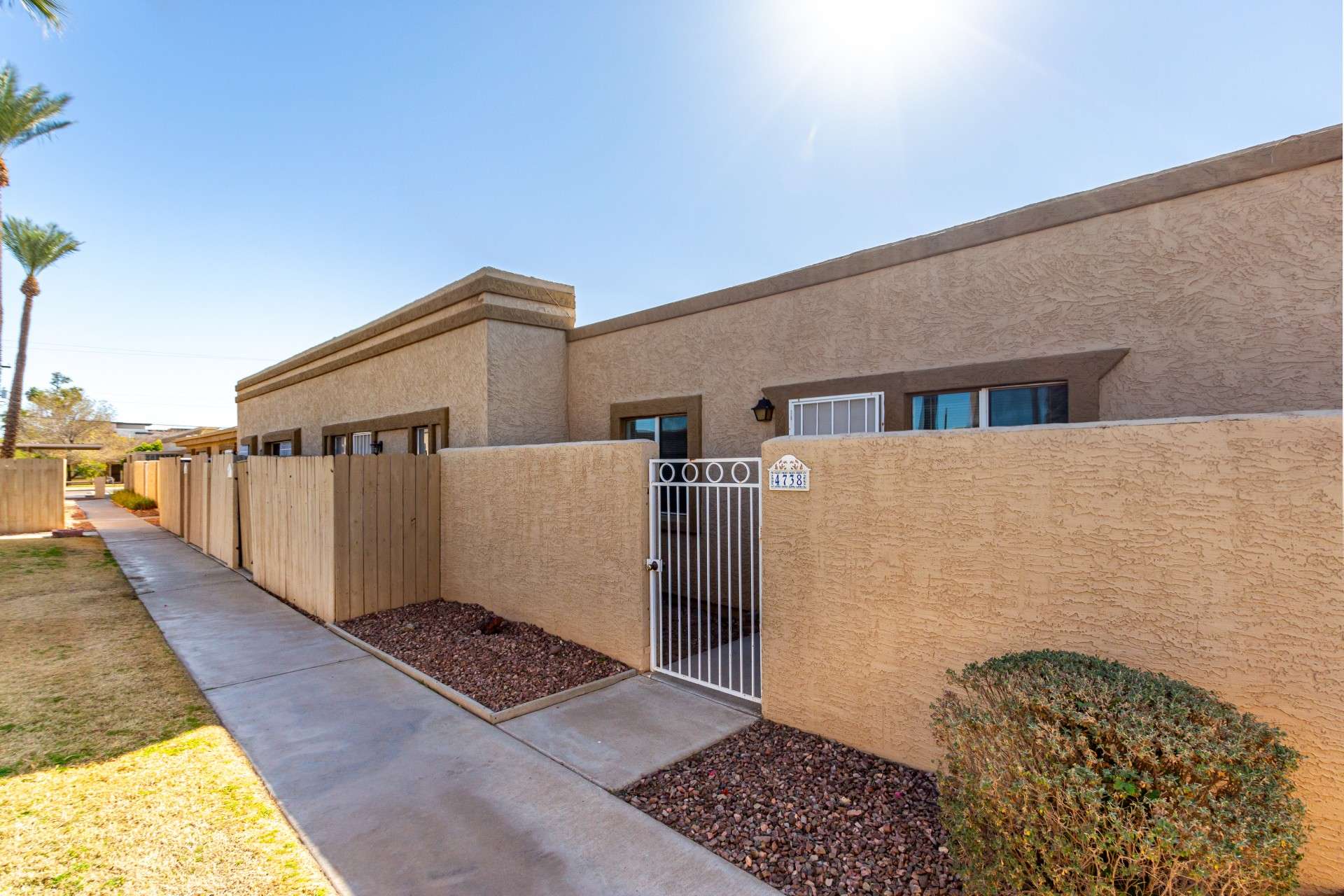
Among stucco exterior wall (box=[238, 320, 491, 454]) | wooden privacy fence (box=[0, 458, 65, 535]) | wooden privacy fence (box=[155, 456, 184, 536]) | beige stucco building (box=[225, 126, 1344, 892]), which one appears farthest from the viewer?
wooden privacy fence (box=[155, 456, 184, 536])

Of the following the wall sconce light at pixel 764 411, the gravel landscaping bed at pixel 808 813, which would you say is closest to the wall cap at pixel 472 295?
the wall sconce light at pixel 764 411

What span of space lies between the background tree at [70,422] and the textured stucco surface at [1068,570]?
174 feet

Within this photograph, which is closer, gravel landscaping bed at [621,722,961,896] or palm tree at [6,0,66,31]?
gravel landscaping bed at [621,722,961,896]

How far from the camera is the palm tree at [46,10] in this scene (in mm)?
11141

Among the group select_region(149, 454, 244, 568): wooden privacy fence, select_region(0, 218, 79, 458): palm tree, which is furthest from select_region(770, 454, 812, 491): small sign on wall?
select_region(0, 218, 79, 458): palm tree

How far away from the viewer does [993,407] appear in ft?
20.7

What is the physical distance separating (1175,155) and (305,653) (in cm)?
1063

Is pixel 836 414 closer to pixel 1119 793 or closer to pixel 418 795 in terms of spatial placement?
pixel 1119 793

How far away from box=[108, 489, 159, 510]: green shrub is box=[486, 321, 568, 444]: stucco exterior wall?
24032mm

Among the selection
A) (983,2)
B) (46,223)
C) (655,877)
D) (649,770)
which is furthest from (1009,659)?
(46,223)

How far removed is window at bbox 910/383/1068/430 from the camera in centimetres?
595

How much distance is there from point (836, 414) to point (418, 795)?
231 inches

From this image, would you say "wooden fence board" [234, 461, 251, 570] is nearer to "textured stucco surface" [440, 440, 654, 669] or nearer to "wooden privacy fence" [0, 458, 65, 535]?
"textured stucco surface" [440, 440, 654, 669]

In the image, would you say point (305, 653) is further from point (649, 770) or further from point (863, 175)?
point (863, 175)
